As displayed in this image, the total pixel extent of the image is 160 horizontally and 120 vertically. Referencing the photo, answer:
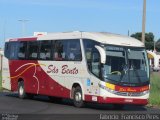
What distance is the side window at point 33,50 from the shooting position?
26008mm

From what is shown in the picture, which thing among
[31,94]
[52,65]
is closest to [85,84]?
[52,65]

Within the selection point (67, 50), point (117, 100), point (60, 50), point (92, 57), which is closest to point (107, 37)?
point (92, 57)

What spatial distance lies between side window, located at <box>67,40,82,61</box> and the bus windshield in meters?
1.59

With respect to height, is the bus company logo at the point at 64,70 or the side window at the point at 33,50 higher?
the side window at the point at 33,50

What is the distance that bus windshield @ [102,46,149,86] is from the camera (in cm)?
2107

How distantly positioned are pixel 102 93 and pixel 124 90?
0.92m

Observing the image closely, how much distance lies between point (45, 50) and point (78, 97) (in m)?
3.71

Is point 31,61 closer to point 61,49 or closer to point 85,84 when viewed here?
point 61,49

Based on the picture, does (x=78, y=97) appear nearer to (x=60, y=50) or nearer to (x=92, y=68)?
(x=92, y=68)

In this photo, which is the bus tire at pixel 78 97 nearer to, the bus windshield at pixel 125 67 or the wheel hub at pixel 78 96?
the wheel hub at pixel 78 96

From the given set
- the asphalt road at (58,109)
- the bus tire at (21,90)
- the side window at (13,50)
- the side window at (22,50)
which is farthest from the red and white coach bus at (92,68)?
the side window at (13,50)

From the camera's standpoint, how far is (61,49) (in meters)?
23.7

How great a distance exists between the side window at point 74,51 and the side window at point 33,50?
3.28 metres

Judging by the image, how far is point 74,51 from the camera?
22672 millimetres
